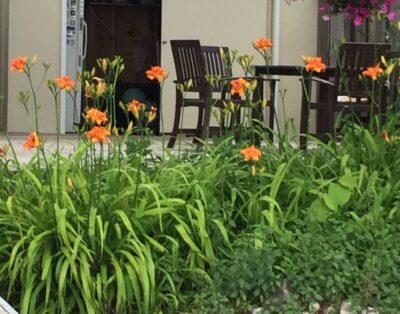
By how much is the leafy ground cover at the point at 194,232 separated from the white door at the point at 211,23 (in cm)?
519

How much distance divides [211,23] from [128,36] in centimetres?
254

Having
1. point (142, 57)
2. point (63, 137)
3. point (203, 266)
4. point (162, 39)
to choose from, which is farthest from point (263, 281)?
point (142, 57)

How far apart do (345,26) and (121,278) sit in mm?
6530

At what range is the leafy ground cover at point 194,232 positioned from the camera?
9.40ft

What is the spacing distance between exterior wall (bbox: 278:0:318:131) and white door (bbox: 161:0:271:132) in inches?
11.3

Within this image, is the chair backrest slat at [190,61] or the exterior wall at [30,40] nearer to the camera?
the chair backrest slat at [190,61]

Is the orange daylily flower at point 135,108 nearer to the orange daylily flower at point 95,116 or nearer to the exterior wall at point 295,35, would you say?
the orange daylily flower at point 95,116

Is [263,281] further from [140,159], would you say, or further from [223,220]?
[140,159]

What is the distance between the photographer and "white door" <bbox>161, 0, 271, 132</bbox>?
8586 millimetres

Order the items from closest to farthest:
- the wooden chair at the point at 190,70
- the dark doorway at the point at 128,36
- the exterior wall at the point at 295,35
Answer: the wooden chair at the point at 190,70
the exterior wall at the point at 295,35
the dark doorway at the point at 128,36

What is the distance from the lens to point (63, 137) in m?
7.62

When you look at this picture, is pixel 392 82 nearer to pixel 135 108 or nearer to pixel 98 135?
pixel 135 108

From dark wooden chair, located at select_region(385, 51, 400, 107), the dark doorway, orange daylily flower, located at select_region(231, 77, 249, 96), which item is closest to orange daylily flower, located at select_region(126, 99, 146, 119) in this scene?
orange daylily flower, located at select_region(231, 77, 249, 96)

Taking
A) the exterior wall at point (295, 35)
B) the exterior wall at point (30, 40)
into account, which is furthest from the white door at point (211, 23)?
the exterior wall at point (30, 40)
